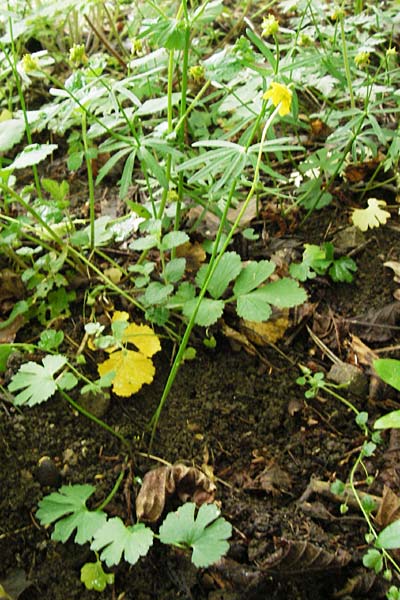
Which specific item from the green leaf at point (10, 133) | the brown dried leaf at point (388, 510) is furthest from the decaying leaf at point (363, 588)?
the green leaf at point (10, 133)

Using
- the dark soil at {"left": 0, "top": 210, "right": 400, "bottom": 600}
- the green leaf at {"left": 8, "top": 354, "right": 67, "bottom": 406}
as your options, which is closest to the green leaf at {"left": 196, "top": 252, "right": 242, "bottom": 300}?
the dark soil at {"left": 0, "top": 210, "right": 400, "bottom": 600}

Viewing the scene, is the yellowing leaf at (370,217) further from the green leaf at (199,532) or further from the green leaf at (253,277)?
the green leaf at (199,532)

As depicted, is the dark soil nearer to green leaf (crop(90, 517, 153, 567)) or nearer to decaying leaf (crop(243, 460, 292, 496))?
decaying leaf (crop(243, 460, 292, 496))

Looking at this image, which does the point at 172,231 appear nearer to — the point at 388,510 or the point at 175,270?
the point at 175,270

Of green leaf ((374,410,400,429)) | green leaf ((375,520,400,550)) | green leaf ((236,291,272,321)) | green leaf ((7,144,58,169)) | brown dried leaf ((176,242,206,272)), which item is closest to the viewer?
green leaf ((375,520,400,550))

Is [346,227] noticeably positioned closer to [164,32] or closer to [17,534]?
[164,32]

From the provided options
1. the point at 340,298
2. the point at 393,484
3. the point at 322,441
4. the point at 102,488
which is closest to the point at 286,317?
the point at 340,298

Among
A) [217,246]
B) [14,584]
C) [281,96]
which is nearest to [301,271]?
[217,246]
